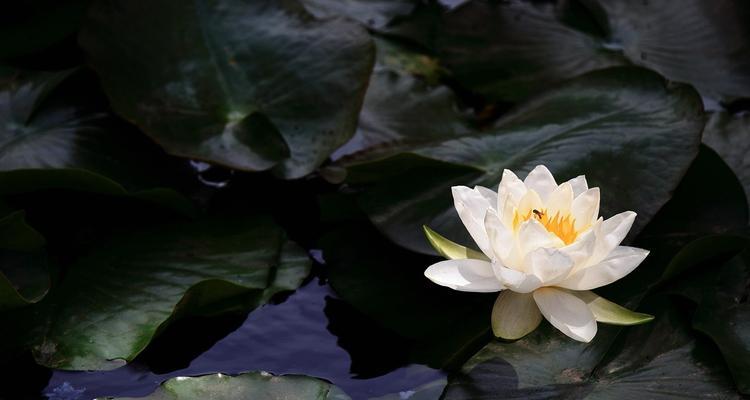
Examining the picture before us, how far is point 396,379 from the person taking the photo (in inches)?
62.2

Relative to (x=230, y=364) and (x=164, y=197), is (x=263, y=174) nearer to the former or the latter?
(x=164, y=197)

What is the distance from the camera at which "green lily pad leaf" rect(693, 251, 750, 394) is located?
57.3 inches

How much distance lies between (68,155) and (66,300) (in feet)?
1.23

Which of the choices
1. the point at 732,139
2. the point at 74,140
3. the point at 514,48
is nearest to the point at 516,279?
the point at 732,139

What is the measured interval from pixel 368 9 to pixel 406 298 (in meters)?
1.15

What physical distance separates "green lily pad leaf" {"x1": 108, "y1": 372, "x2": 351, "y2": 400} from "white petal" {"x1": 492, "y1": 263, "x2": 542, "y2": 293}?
1.01 feet

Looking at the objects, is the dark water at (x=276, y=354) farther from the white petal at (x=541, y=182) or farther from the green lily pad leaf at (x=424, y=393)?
the white petal at (x=541, y=182)

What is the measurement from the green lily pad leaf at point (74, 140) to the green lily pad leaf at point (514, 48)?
2.64 ft

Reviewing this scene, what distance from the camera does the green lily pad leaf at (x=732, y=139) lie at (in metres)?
1.91

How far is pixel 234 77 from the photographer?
2037 millimetres

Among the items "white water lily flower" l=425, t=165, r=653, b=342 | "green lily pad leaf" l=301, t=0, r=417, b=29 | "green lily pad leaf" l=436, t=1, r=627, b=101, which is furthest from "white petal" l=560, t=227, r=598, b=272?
"green lily pad leaf" l=301, t=0, r=417, b=29

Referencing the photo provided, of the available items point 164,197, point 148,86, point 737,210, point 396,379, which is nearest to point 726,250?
point 737,210

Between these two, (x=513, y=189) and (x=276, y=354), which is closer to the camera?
(x=513, y=189)

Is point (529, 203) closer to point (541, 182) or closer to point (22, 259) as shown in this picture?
point (541, 182)
